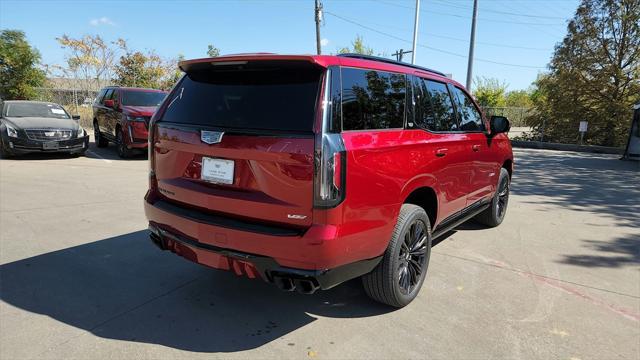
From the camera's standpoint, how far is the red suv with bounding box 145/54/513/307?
2.65 metres

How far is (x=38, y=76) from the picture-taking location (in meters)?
23.4

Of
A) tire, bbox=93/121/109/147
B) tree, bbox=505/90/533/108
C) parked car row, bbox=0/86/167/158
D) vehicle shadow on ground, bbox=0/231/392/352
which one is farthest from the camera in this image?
tree, bbox=505/90/533/108

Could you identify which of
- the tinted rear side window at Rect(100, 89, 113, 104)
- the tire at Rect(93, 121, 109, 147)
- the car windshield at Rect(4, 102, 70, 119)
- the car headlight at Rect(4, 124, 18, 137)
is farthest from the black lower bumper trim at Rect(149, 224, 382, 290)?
the tire at Rect(93, 121, 109, 147)

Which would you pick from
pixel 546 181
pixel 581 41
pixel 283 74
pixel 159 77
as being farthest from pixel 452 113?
pixel 159 77

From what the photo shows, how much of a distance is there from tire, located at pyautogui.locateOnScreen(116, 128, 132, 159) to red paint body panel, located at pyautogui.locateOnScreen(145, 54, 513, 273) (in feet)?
28.4

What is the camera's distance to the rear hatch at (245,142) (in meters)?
2.67

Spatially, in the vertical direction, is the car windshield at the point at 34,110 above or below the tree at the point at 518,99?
below

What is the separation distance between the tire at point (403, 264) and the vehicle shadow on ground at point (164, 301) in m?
0.22

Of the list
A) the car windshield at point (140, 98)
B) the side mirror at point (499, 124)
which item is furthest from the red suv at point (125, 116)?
the side mirror at point (499, 124)

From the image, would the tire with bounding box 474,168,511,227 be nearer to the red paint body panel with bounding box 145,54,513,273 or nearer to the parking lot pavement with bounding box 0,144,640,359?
the parking lot pavement with bounding box 0,144,640,359

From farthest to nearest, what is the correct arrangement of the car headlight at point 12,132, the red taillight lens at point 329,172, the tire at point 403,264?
the car headlight at point 12,132
the tire at point 403,264
the red taillight lens at point 329,172

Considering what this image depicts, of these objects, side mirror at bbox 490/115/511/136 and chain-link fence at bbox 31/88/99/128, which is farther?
chain-link fence at bbox 31/88/99/128

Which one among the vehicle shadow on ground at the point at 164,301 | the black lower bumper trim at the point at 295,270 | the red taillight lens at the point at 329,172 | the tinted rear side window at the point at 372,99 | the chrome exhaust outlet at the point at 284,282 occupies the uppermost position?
the tinted rear side window at the point at 372,99

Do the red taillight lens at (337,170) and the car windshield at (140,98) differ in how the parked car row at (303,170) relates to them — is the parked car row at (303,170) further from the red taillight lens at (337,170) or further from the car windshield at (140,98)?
the car windshield at (140,98)
